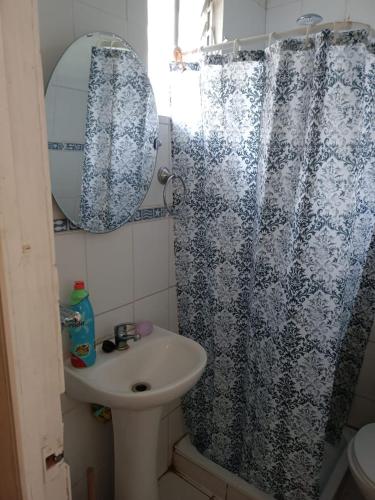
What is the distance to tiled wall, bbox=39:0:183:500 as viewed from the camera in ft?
3.58

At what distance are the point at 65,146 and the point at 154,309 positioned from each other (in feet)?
2.66

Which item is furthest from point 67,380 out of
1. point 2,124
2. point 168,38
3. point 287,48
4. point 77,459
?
point 168,38

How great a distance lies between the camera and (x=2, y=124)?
1.29ft

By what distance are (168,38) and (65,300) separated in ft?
4.19

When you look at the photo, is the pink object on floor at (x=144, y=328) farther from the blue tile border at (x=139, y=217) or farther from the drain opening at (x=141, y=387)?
the blue tile border at (x=139, y=217)

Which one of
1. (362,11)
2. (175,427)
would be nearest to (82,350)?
(175,427)

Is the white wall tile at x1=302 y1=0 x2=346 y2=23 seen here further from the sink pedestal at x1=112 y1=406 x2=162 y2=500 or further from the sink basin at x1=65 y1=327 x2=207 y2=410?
the sink pedestal at x1=112 y1=406 x2=162 y2=500

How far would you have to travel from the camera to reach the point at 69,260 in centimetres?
119

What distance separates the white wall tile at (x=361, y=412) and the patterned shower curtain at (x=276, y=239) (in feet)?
1.58

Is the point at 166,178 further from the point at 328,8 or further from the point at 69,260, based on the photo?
the point at 328,8

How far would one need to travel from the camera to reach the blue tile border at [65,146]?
1088mm

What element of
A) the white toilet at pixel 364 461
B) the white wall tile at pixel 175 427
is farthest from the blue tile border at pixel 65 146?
the white toilet at pixel 364 461

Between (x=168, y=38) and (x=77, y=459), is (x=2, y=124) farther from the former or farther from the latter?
(x=168, y=38)

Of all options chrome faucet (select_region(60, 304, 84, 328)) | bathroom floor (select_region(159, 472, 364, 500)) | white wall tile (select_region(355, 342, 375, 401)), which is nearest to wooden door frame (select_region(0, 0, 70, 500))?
chrome faucet (select_region(60, 304, 84, 328))
